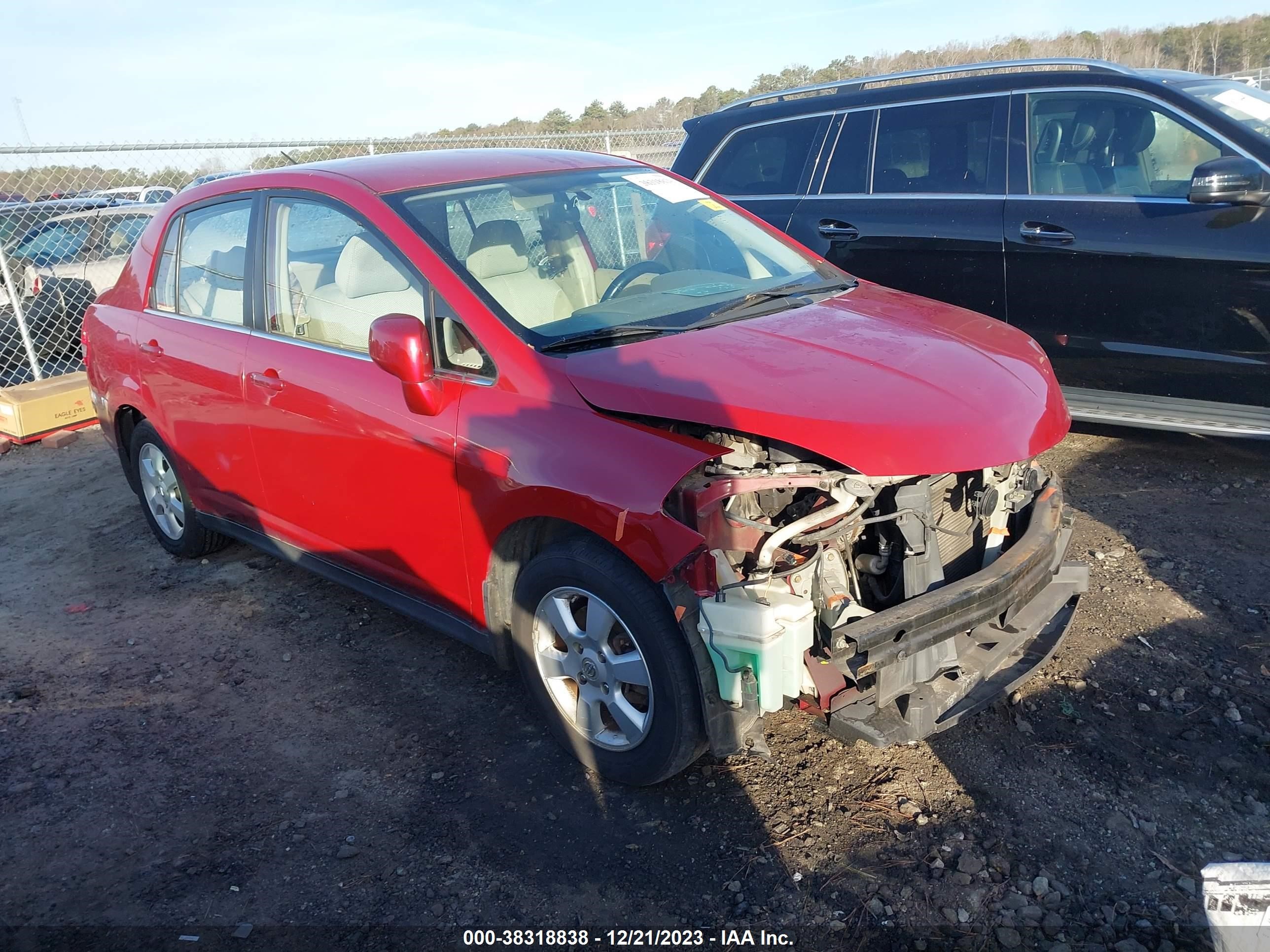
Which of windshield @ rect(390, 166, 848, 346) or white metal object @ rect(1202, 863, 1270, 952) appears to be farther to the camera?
windshield @ rect(390, 166, 848, 346)

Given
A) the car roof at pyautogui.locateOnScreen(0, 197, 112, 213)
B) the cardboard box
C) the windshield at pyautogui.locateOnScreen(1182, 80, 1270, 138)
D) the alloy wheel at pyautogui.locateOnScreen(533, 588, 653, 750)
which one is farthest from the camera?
the car roof at pyautogui.locateOnScreen(0, 197, 112, 213)

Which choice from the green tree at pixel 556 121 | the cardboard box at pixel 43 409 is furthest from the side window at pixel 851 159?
the green tree at pixel 556 121

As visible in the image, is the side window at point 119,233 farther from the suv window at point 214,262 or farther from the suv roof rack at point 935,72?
the suv roof rack at point 935,72

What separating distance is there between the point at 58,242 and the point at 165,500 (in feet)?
23.8

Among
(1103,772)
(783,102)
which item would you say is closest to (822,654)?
(1103,772)

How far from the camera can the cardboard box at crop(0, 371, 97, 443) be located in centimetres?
766

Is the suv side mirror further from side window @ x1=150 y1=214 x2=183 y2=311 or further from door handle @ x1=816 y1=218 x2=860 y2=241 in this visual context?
side window @ x1=150 y1=214 x2=183 y2=311

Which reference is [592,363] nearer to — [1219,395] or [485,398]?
[485,398]

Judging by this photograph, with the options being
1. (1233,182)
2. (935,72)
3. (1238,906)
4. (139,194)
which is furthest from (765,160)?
(139,194)

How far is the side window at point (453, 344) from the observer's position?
3152 mm

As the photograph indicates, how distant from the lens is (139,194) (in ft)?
53.9

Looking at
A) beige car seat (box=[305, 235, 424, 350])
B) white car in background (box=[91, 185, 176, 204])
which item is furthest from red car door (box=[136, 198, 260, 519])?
white car in background (box=[91, 185, 176, 204])

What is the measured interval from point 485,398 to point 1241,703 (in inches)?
105

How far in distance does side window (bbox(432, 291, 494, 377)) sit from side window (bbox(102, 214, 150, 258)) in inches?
375
